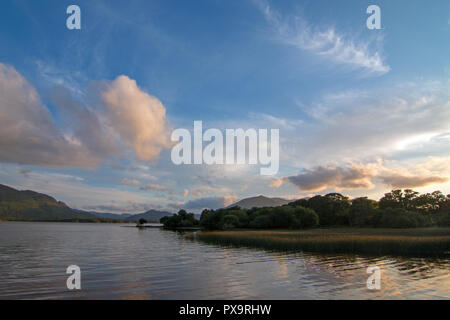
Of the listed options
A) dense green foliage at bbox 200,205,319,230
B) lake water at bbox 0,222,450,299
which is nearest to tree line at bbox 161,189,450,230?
dense green foliage at bbox 200,205,319,230

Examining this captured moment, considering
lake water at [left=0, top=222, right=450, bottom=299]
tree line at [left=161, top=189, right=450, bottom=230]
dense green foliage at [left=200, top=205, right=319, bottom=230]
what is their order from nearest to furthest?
lake water at [left=0, top=222, right=450, bottom=299], tree line at [left=161, top=189, right=450, bottom=230], dense green foliage at [left=200, top=205, right=319, bottom=230]

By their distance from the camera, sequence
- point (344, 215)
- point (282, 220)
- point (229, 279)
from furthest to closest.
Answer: point (344, 215) → point (282, 220) → point (229, 279)

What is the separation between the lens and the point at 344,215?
162250 mm

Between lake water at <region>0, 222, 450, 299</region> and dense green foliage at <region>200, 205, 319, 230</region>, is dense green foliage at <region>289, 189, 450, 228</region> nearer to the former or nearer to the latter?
dense green foliage at <region>200, 205, 319, 230</region>

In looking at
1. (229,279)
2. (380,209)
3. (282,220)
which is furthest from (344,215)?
(229,279)

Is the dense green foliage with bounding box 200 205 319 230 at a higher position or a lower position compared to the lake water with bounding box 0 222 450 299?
lower

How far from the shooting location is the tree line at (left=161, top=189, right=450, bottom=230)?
123m

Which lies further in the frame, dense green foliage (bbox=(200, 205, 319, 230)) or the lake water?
dense green foliage (bbox=(200, 205, 319, 230))

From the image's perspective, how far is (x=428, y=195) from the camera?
184 m

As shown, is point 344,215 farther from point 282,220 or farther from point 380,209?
point 282,220

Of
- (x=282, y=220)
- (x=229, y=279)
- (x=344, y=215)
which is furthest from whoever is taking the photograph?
(x=344, y=215)
